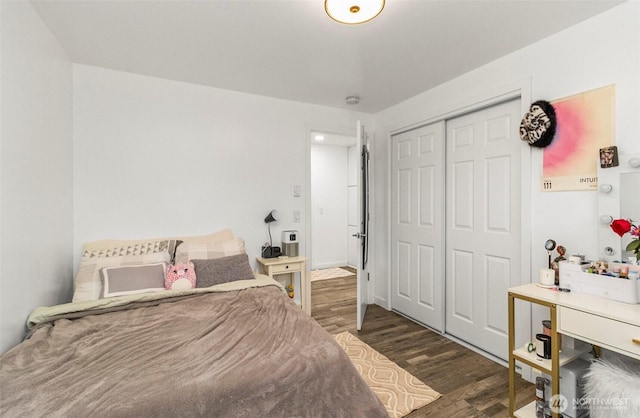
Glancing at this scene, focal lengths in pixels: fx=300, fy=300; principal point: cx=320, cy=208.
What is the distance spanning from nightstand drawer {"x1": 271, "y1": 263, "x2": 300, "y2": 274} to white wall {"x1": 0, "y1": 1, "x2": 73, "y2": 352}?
1.69 metres

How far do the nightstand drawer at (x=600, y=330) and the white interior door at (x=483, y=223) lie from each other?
2.46 ft

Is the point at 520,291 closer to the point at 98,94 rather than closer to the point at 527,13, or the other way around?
the point at 527,13

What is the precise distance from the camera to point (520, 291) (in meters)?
1.80

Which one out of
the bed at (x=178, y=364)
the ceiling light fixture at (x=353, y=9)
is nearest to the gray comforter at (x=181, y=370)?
the bed at (x=178, y=364)

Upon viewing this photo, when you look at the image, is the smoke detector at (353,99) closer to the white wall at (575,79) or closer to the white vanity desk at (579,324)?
the white wall at (575,79)

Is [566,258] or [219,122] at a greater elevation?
[219,122]

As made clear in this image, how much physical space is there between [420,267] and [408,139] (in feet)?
4.62

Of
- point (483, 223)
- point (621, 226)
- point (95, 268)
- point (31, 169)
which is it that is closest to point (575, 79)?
point (621, 226)

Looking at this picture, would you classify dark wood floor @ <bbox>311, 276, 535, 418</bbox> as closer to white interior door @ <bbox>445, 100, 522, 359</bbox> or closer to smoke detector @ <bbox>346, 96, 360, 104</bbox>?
white interior door @ <bbox>445, 100, 522, 359</bbox>

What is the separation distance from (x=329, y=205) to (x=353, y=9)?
4.39 m

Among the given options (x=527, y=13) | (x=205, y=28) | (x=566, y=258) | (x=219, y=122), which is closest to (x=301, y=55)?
(x=205, y=28)

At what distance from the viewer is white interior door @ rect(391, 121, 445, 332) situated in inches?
117

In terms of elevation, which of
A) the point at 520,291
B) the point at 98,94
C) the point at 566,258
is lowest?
the point at 520,291

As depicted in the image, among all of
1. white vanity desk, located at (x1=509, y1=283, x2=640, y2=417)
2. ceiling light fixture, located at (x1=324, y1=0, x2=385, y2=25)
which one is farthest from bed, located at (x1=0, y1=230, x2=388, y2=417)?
ceiling light fixture, located at (x1=324, y1=0, x2=385, y2=25)
